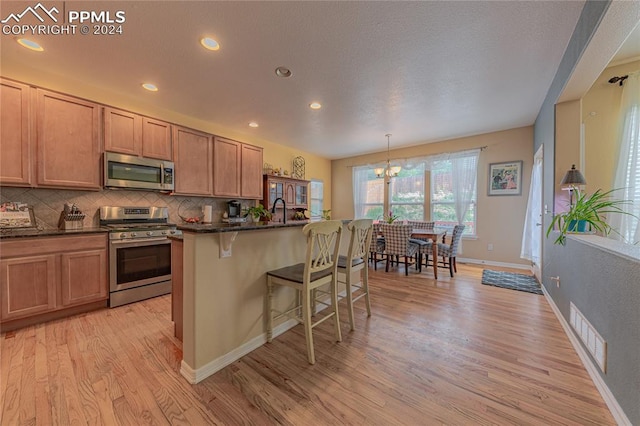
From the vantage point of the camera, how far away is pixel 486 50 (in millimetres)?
2191

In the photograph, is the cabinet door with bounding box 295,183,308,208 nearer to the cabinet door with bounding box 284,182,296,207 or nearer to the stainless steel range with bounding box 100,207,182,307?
the cabinet door with bounding box 284,182,296,207

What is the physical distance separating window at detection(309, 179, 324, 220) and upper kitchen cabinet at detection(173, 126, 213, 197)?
10.1 feet

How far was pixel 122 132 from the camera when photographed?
3014 millimetres

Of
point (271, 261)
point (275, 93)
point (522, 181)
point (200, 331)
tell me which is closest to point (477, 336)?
point (271, 261)

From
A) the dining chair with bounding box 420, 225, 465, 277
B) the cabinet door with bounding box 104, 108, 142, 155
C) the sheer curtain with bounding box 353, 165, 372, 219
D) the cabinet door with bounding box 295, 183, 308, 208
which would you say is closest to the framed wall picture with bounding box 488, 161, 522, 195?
the dining chair with bounding box 420, 225, 465, 277

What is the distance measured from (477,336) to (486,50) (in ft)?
8.54

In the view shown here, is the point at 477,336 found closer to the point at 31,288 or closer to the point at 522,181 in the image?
the point at 522,181

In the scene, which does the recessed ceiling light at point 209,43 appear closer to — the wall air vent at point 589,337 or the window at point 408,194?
the wall air vent at point 589,337

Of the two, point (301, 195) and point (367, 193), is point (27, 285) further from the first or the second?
point (367, 193)

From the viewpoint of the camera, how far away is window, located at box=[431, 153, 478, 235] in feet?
16.2

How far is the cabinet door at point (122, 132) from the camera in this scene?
9.48 feet

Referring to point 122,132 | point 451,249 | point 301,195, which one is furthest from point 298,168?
point 451,249

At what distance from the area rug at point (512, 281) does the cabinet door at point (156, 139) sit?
201 inches

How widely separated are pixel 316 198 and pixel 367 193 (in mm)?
1414
